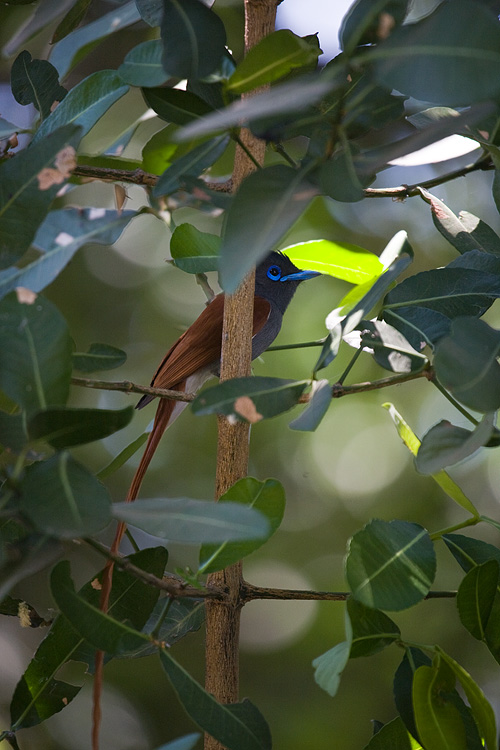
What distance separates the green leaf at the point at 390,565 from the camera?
0.78m

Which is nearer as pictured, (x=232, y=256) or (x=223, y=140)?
(x=232, y=256)

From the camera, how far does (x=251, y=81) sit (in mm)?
739

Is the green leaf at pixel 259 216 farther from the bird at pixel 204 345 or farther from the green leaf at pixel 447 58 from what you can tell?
the bird at pixel 204 345

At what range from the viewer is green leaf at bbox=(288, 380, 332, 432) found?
768 millimetres

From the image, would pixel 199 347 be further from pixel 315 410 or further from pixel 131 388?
pixel 315 410

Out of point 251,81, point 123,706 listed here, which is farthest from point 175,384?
point 123,706

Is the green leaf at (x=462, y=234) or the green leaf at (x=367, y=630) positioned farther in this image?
the green leaf at (x=462, y=234)

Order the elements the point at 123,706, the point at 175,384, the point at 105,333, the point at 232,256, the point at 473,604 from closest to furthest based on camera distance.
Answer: the point at 232,256 → the point at 473,604 → the point at 175,384 → the point at 123,706 → the point at 105,333

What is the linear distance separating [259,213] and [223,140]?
0.25m

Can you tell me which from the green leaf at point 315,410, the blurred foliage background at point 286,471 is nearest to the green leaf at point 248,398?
the green leaf at point 315,410

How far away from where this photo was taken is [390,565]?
812mm

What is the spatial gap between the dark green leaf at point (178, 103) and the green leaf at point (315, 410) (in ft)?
1.18

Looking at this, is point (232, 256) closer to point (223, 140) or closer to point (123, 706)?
point (223, 140)

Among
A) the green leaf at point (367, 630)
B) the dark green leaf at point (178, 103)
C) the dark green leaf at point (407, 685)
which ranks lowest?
the dark green leaf at point (407, 685)
